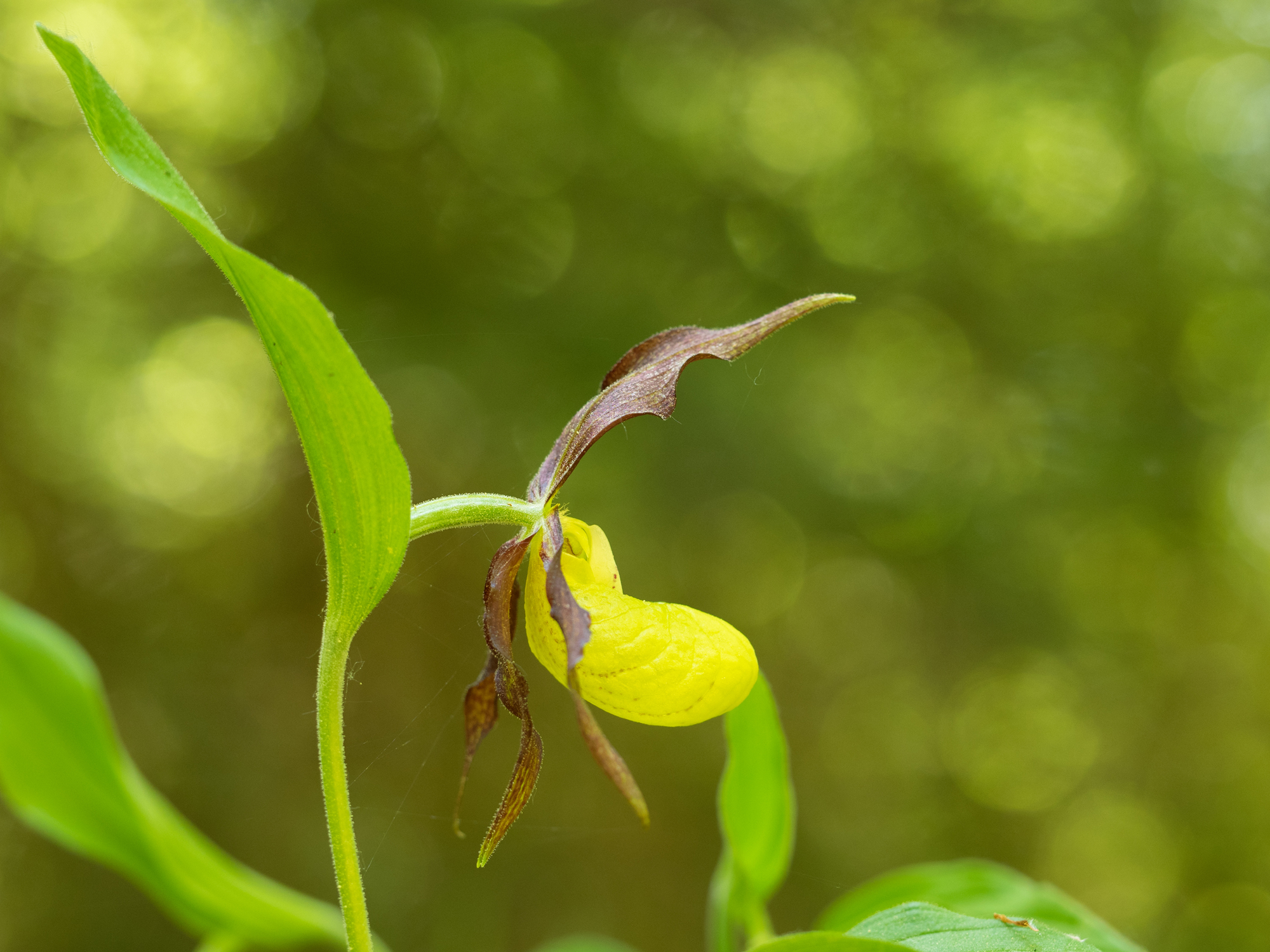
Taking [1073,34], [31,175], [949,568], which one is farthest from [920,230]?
[31,175]

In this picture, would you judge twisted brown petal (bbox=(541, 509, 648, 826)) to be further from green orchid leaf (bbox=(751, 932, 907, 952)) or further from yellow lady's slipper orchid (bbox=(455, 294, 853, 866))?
green orchid leaf (bbox=(751, 932, 907, 952))

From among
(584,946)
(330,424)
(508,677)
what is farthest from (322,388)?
(584,946)

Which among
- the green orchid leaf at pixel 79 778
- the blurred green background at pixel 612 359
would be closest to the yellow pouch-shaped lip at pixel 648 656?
the green orchid leaf at pixel 79 778

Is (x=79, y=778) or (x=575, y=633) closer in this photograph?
(x=575, y=633)

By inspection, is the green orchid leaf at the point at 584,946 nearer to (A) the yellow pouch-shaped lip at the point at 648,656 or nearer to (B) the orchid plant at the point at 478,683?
(B) the orchid plant at the point at 478,683

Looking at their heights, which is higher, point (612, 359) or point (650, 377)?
point (650, 377)

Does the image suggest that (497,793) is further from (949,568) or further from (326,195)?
(326,195)

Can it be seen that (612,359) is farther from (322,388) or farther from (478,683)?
(322,388)
